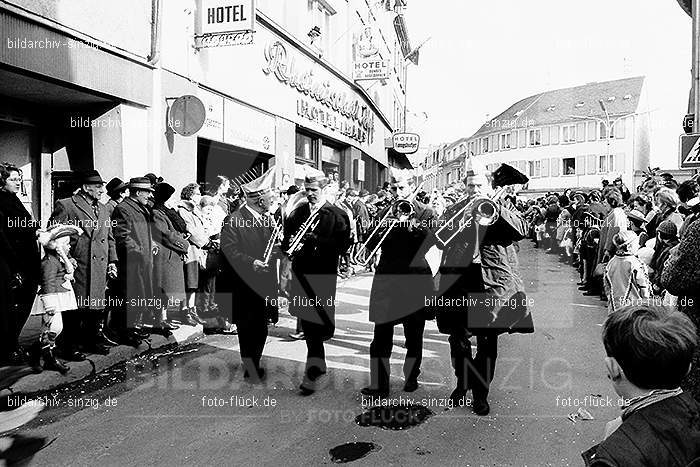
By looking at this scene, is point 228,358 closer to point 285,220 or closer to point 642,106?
point 285,220

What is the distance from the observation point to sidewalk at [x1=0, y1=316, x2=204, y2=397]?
5594 mm

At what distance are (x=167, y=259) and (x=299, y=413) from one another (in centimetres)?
379

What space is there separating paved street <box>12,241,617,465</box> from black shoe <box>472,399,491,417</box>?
8 centimetres

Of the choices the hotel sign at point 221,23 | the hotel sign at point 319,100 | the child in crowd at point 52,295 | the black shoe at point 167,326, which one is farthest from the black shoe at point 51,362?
the hotel sign at point 319,100

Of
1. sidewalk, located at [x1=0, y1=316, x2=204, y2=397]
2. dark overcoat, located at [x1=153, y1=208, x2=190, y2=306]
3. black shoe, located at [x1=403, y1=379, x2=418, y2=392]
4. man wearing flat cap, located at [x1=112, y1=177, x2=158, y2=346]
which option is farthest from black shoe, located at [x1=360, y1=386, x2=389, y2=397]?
dark overcoat, located at [x1=153, y1=208, x2=190, y2=306]

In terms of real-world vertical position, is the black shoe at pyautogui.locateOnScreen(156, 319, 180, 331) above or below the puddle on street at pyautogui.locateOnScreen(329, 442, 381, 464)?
above

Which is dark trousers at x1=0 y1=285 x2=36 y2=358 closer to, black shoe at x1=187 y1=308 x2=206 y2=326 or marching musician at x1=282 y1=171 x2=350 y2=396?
black shoe at x1=187 y1=308 x2=206 y2=326

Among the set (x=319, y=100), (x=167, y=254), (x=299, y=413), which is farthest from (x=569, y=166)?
(x=299, y=413)

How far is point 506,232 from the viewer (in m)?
5.16

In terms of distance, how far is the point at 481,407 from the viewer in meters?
5.14

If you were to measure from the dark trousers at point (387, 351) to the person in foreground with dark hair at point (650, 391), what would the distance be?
380 centimetres

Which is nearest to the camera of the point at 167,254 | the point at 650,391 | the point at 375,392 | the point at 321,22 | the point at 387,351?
the point at 650,391

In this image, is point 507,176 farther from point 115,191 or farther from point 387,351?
point 115,191

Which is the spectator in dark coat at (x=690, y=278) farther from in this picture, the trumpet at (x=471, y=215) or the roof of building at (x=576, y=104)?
the roof of building at (x=576, y=104)
